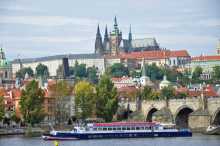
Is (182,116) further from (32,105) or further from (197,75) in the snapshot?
(197,75)

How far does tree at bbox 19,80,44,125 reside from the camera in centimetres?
6944

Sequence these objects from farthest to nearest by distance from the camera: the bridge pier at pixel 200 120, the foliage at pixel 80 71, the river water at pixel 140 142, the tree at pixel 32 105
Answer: the foliage at pixel 80 71 → the tree at pixel 32 105 → the bridge pier at pixel 200 120 → the river water at pixel 140 142

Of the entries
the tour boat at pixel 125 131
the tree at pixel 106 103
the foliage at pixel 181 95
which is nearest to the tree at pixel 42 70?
the foliage at pixel 181 95

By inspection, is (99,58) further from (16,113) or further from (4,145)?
(4,145)

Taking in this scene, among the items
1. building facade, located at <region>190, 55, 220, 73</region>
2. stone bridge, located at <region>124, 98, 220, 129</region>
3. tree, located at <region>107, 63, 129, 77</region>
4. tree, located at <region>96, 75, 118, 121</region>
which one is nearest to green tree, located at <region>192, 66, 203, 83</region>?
building facade, located at <region>190, 55, 220, 73</region>

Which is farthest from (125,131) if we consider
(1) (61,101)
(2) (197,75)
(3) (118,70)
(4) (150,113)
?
(3) (118,70)

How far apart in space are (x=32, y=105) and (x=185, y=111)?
11.7 meters

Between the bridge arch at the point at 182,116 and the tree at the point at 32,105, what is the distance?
10156mm

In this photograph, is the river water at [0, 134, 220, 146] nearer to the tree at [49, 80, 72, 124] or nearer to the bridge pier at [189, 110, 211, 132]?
the bridge pier at [189, 110, 211, 132]

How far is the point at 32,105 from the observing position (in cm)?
7006

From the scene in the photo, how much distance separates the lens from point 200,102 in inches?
2687

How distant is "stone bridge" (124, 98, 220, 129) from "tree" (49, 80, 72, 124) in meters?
5.47

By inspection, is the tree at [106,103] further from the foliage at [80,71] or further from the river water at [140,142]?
the foliage at [80,71]

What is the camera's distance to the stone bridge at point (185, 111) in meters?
66.7
